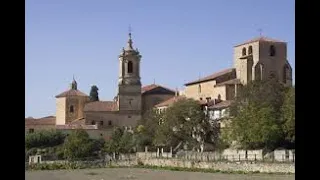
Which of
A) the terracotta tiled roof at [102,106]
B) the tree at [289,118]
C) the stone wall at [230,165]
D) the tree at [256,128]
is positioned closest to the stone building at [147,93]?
the terracotta tiled roof at [102,106]

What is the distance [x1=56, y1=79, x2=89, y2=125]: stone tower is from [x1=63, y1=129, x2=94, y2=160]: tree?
23708 mm

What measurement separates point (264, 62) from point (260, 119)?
25518mm

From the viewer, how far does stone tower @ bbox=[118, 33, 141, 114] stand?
7969cm

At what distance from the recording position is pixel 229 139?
4597 cm

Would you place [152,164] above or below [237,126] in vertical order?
below

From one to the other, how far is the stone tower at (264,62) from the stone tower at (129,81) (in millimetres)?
15832

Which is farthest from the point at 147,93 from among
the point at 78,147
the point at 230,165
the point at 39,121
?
the point at 230,165

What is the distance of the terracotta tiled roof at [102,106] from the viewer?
79875mm

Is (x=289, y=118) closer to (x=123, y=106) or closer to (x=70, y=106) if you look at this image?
(x=123, y=106)

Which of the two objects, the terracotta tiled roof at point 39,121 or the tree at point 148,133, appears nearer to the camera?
the tree at point 148,133

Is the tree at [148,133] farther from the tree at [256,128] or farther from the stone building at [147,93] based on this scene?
the tree at [256,128]

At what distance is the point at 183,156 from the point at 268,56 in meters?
21.3
